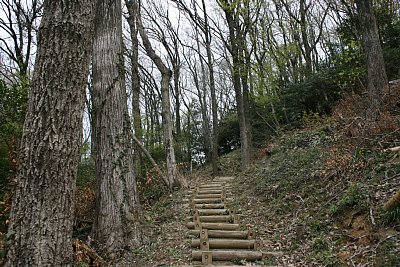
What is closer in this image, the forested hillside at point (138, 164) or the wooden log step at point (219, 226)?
the forested hillside at point (138, 164)

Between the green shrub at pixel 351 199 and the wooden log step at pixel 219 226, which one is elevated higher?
the green shrub at pixel 351 199

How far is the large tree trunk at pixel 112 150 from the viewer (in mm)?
5438

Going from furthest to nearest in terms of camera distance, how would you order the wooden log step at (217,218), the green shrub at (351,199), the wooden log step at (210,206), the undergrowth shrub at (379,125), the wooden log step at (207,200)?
the wooden log step at (207,200), the wooden log step at (210,206), the wooden log step at (217,218), the undergrowth shrub at (379,125), the green shrub at (351,199)

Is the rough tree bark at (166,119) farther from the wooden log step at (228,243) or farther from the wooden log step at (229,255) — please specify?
the wooden log step at (229,255)

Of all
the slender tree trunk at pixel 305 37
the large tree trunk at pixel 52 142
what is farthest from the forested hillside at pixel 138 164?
the slender tree trunk at pixel 305 37

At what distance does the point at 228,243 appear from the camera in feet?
17.8

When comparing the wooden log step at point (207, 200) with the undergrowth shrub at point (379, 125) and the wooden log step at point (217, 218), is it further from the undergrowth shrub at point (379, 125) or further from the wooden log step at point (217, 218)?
the undergrowth shrub at point (379, 125)

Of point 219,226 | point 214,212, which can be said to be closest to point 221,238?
point 219,226

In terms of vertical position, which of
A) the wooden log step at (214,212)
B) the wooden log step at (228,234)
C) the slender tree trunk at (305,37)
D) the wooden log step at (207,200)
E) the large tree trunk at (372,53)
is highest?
the slender tree trunk at (305,37)

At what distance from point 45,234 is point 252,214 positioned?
208 inches

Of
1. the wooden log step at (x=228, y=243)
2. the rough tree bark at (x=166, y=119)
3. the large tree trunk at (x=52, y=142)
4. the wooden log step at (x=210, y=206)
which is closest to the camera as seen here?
the large tree trunk at (x=52, y=142)

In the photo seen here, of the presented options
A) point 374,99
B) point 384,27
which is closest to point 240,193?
point 374,99

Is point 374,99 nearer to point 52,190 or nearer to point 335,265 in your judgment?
point 335,265

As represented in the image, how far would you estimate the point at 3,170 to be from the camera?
304 inches
